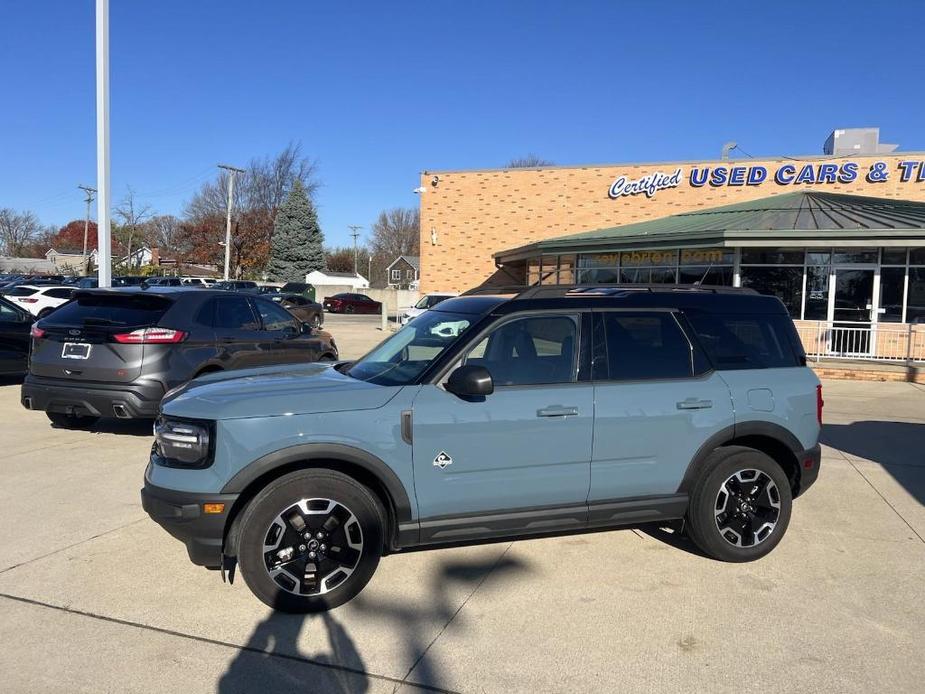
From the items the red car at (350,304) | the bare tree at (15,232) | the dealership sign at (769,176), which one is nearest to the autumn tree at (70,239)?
the bare tree at (15,232)

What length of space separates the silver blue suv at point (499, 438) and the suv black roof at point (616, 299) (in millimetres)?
15

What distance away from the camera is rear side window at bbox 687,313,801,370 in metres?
4.58

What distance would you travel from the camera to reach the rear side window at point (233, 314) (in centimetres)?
762

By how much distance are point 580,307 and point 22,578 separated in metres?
3.62

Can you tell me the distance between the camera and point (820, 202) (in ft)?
64.1

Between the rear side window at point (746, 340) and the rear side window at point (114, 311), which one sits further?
the rear side window at point (114, 311)

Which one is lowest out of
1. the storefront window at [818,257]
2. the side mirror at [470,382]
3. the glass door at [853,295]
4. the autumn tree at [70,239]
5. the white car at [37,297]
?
the side mirror at [470,382]

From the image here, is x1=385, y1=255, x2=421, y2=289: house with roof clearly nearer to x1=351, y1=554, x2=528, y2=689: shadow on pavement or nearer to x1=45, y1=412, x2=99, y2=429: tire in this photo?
x1=45, y1=412, x2=99, y2=429: tire

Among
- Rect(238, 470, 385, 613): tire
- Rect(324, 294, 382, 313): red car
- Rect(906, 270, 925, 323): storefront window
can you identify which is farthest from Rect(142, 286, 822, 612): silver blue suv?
Rect(324, 294, 382, 313): red car

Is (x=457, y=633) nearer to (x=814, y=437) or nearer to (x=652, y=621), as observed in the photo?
(x=652, y=621)

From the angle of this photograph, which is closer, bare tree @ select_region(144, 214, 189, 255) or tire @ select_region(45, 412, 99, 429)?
tire @ select_region(45, 412, 99, 429)

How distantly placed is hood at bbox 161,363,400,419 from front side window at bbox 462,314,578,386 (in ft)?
2.09

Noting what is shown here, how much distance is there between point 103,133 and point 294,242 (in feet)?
149

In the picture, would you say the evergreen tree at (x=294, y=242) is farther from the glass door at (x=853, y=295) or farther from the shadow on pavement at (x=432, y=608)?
the shadow on pavement at (x=432, y=608)
